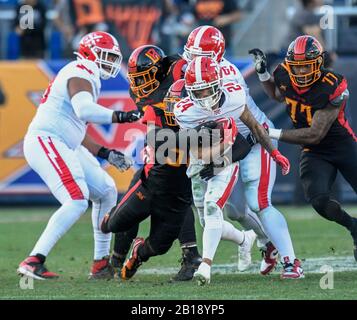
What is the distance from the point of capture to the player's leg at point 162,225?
7088mm

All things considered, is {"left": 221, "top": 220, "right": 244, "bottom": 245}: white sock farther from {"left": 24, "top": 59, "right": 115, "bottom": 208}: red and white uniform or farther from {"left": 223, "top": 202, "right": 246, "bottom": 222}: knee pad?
{"left": 24, "top": 59, "right": 115, "bottom": 208}: red and white uniform

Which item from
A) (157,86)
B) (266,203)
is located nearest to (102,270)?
(266,203)

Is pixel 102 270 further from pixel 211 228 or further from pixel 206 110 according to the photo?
pixel 206 110

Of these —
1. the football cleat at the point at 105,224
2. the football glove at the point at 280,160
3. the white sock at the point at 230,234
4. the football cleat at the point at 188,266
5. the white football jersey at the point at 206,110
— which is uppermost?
the white football jersey at the point at 206,110

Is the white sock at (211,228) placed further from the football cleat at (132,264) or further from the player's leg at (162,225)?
the football cleat at (132,264)

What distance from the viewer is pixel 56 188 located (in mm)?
7297

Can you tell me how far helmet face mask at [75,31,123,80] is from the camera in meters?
7.47

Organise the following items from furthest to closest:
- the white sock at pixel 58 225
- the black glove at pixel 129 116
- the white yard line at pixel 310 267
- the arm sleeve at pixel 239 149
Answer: the white yard line at pixel 310 267, the white sock at pixel 58 225, the black glove at pixel 129 116, the arm sleeve at pixel 239 149

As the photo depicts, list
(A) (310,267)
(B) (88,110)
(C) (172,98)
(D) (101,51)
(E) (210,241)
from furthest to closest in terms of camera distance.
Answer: (A) (310,267)
(D) (101,51)
(B) (88,110)
(C) (172,98)
(E) (210,241)

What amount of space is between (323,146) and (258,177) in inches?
26.1

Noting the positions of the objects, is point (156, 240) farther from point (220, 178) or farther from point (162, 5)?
point (162, 5)

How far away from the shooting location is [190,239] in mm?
7445

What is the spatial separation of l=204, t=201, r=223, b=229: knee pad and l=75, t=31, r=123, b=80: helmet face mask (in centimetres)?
144

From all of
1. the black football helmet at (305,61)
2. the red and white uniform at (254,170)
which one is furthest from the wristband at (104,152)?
the black football helmet at (305,61)
